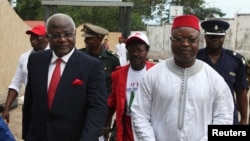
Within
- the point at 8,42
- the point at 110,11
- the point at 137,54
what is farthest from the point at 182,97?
the point at 110,11

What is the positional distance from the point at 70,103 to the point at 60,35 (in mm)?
500

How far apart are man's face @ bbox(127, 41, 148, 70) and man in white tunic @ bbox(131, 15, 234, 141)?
131cm

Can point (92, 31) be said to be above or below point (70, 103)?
above

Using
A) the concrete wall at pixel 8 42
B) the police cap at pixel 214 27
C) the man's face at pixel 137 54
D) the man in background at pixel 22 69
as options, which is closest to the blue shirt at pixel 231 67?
the police cap at pixel 214 27

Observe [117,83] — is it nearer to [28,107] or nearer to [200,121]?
[28,107]

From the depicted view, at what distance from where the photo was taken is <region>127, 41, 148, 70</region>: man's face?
437cm

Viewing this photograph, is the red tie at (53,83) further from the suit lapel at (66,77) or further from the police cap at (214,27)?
the police cap at (214,27)

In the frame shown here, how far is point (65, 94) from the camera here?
3281 millimetres

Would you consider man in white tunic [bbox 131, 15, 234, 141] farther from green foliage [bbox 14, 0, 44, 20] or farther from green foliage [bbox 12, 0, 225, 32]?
green foliage [bbox 14, 0, 44, 20]

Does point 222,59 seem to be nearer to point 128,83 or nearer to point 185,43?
point 128,83

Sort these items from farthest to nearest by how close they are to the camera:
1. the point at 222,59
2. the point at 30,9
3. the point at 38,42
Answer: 1. the point at 30,9
2. the point at 38,42
3. the point at 222,59

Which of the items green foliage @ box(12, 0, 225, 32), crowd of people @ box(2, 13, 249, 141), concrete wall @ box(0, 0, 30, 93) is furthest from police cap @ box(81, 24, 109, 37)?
green foliage @ box(12, 0, 225, 32)

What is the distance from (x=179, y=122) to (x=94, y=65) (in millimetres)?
835

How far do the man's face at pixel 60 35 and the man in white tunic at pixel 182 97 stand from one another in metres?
0.70
